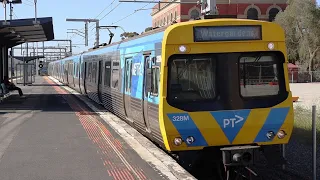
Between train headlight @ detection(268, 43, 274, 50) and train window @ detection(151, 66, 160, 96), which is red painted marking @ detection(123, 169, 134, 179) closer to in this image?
train window @ detection(151, 66, 160, 96)

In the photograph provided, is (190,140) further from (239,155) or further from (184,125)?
(239,155)

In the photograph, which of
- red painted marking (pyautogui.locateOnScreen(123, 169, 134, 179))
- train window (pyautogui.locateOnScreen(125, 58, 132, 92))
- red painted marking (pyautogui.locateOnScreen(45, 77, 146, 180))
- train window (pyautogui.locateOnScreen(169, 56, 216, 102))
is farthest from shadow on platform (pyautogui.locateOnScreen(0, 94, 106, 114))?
train window (pyautogui.locateOnScreen(169, 56, 216, 102))

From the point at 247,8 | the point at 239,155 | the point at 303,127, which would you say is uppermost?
the point at 247,8

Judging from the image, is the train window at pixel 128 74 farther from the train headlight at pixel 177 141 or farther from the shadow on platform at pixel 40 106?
the shadow on platform at pixel 40 106

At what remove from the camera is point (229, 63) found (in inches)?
299

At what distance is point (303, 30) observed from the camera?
5912 cm

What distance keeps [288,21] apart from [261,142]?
180 ft

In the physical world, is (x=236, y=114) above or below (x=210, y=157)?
above

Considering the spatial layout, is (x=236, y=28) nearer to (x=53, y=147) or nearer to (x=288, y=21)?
(x=53, y=147)

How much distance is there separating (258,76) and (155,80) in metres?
1.81

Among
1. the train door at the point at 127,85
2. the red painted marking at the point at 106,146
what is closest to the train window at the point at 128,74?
the train door at the point at 127,85

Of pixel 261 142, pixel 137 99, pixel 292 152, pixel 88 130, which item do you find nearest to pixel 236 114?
pixel 261 142

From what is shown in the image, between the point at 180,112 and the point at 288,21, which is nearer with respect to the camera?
the point at 180,112

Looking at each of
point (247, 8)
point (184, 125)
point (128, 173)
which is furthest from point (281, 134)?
point (247, 8)
